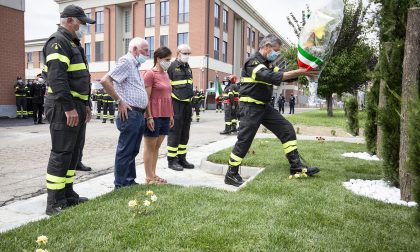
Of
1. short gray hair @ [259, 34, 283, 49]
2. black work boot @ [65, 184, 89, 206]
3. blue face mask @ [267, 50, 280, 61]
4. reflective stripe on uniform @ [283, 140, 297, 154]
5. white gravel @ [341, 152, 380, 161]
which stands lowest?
black work boot @ [65, 184, 89, 206]

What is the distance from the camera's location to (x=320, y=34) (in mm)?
4406

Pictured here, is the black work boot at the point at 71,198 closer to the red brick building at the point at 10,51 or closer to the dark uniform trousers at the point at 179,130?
the dark uniform trousers at the point at 179,130

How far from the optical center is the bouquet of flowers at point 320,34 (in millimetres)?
4375

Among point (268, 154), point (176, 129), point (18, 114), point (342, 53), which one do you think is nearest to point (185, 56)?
point (176, 129)

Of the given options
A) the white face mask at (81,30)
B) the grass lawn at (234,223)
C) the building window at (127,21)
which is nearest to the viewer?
the grass lawn at (234,223)

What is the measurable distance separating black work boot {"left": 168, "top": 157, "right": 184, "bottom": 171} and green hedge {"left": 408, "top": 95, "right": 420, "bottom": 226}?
496 cm

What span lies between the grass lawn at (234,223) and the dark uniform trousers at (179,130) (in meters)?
2.06

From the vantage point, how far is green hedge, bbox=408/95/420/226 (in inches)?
90.8

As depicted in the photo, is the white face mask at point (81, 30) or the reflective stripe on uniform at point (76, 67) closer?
the reflective stripe on uniform at point (76, 67)

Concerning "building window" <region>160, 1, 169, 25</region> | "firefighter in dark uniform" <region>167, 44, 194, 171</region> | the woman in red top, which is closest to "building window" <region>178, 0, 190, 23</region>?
"building window" <region>160, 1, 169, 25</region>

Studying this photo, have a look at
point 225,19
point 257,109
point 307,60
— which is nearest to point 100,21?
point 225,19

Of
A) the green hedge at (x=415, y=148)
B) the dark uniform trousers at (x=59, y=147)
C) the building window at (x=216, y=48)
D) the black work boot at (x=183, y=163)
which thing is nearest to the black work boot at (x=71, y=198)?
the dark uniform trousers at (x=59, y=147)

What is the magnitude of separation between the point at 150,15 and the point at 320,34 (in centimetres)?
3945

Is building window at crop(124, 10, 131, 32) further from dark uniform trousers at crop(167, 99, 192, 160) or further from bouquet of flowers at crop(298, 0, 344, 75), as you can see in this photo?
bouquet of flowers at crop(298, 0, 344, 75)
